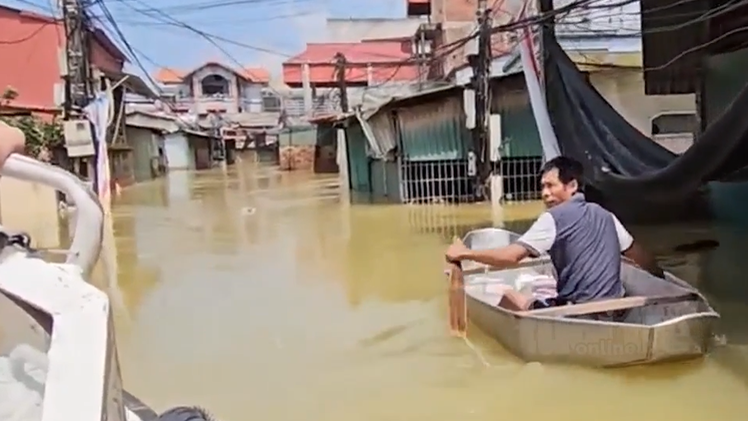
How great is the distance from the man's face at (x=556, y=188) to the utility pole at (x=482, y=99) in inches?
378

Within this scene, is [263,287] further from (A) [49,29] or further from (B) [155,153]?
(B) [155,153]

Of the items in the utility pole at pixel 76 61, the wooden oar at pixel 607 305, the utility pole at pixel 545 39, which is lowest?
the wooden oar at pixel 607 305

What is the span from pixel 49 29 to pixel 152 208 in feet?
29.5

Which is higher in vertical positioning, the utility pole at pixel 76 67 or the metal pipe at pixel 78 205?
the utility pole at pixel 76 67

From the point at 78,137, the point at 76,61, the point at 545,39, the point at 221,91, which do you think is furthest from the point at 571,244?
the point at 221,91

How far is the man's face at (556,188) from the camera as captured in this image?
536 centimetres

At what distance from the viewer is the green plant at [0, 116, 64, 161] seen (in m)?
16.6

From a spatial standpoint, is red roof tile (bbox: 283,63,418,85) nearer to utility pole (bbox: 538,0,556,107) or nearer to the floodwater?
the floodwater

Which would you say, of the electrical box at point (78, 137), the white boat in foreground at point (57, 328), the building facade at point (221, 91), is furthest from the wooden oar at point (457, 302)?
the building facade at point (221, 91)

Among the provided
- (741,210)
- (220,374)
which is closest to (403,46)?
(741,210)

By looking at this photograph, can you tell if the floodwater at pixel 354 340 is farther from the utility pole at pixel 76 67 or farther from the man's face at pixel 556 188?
the utility pole at pixel 76 67

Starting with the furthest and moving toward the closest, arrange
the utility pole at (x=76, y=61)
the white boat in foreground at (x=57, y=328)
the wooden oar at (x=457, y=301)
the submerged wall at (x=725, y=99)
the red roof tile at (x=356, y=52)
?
the red roof tile at (x=356, y=52) < the utility pole at (x=76, y=61) < the submerged wall at (x=725, y=99) < the wooden oar at (x=457, y=301) < the white boat in foreground at (x=57, y=328)

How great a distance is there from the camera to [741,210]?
11234mm

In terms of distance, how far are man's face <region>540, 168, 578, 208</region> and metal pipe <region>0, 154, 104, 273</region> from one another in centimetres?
387
